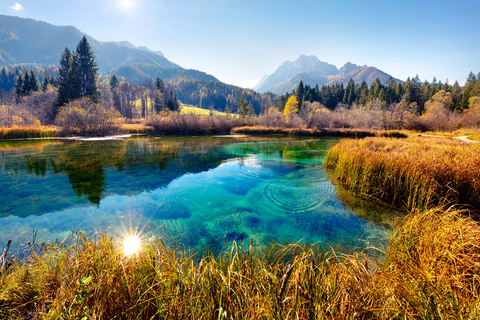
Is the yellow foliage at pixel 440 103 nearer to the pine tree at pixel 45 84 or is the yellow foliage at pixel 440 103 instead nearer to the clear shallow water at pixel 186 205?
the clear shallow water at pixel 186 205

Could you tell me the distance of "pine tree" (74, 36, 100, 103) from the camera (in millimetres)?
44250

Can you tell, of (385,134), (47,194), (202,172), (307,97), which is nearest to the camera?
(47,194)

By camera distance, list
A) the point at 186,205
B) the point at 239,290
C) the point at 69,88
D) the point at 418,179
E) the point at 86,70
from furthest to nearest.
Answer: the point at 86,70, the point at 69,88, the point at 186,205, the point at 418,179, the point at 239,290

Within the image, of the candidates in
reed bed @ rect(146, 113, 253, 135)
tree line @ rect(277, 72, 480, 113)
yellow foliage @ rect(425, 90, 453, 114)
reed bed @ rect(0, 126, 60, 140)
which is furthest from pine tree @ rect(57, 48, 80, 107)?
yellow foliage @ rect(425, 90, 453, 114)

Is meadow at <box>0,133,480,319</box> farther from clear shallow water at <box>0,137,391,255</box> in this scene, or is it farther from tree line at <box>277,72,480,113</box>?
tree line at <box>277,72,480,113</box>

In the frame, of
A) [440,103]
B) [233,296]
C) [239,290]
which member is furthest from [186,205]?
[440,103]

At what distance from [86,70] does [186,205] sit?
184ft

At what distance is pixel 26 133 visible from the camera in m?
25.5

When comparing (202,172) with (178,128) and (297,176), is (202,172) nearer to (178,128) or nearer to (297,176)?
(297,176)

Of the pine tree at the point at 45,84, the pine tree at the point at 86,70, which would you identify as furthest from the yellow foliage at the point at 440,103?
the pine tree at the point at 45,84

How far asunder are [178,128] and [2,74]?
158 m

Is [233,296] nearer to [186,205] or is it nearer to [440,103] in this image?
[186,205]

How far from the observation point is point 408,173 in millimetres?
6480

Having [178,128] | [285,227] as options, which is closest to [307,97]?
[178,128]
